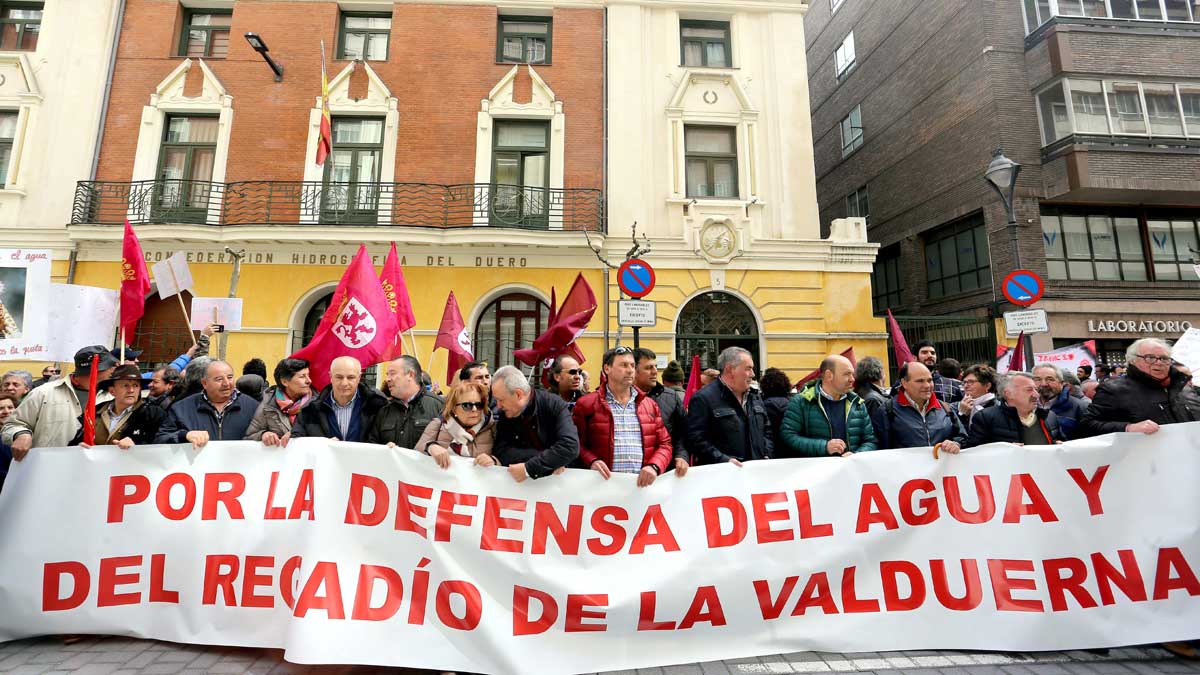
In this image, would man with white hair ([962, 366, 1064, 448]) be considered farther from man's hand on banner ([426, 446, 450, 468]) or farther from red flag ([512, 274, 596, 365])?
red flag ([512, 274, 596, 365])

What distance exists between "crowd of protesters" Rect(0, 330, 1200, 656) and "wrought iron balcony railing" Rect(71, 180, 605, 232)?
9.44 metres

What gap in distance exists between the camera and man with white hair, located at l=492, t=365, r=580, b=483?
3904 millimetres

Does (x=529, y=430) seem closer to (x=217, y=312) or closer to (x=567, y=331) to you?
(x=567, y=331)

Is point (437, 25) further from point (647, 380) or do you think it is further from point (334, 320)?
point (647, 380)

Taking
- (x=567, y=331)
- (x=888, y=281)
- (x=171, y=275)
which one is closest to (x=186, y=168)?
(x=171, y=275)

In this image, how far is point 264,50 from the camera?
1408 cm

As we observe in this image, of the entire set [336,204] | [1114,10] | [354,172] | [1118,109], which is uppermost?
[1114,10]

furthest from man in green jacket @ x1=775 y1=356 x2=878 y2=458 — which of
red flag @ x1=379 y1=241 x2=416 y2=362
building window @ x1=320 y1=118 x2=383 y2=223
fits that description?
building window @ x1=320 y1=118 x2=383 y2=223

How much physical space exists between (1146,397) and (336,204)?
1444cm

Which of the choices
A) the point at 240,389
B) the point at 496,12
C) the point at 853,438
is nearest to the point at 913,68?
the point at 496,12

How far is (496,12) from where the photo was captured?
15.3 m

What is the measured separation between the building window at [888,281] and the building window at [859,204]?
145 cm

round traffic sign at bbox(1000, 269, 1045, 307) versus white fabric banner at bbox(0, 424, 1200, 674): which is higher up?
round traffic sign at bbox(1000, 269, 1045, 307)

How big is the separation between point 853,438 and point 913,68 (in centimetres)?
1894
